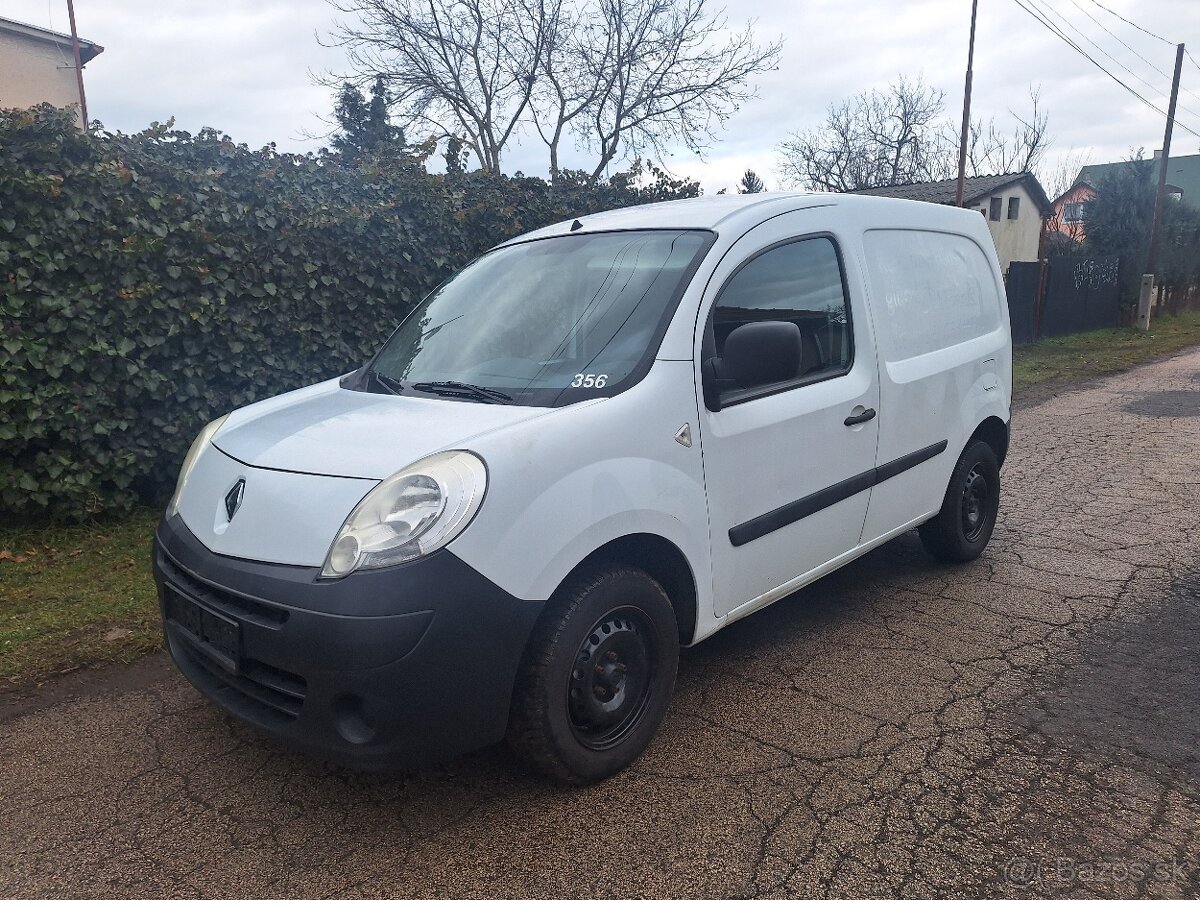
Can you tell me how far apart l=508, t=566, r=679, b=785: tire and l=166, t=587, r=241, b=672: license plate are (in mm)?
818

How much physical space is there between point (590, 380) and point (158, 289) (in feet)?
11.6

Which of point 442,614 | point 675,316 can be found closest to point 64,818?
point 442,614

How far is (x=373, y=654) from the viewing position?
2246 millimetres

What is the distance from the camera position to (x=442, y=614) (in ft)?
7.50

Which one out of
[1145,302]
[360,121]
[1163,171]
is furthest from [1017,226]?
[360,121]

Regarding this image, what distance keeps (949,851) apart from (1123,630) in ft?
6.74

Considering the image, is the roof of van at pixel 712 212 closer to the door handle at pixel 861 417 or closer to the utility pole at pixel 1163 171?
the door handle at pixel 861 417

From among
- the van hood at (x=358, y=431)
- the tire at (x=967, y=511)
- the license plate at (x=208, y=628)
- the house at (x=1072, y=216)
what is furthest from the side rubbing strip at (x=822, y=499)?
the house at (x=1072, y=216)

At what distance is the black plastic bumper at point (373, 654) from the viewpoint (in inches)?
88.9

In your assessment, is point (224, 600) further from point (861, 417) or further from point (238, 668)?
point (861, 417)

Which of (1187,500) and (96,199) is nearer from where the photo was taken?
(96,199)

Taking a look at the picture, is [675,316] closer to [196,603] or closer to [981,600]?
[196,603]

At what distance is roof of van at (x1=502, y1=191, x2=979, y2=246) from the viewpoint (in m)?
3.35

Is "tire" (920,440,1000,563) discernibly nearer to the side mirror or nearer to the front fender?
the side mirror
